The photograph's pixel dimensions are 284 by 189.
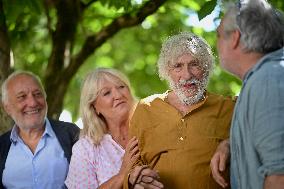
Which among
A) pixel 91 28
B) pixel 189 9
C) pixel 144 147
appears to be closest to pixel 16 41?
pixel 91 28

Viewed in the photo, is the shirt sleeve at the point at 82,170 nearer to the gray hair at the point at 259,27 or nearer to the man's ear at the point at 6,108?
the man's ear at the point at 6,108

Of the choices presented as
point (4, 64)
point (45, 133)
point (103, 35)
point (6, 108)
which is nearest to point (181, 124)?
point (45, 133)

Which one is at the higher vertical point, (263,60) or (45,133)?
(263,60)

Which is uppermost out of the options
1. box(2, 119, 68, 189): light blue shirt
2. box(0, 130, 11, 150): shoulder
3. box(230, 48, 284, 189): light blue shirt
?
box(230, 48, 284, 189): light blue shirt

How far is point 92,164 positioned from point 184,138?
802 mm

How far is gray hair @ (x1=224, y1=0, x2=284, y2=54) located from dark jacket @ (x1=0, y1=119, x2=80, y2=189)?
2.10m

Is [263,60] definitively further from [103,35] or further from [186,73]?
[103,35]

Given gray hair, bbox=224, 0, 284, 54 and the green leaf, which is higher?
the green leaf

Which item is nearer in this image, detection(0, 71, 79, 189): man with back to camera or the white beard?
the white beard

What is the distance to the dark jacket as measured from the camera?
14.5 feet

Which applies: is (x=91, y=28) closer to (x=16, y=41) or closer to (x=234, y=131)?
(x=16, y=41)

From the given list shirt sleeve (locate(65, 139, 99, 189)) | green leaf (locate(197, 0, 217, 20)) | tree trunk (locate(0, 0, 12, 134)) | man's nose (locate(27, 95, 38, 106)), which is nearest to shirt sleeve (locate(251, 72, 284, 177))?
green leaf (locate(197, 0, 217, 20))

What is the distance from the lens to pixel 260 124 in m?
2.45

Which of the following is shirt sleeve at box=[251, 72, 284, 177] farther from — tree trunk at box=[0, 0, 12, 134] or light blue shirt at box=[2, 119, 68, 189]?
tree trunk at box=[0, 0, 12, 134]
